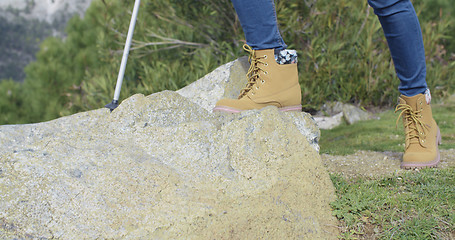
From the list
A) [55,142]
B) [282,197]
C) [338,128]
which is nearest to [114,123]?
[55,142]

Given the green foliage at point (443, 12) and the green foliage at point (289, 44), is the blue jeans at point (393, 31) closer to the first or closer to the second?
the green foliage at point (289, 44)

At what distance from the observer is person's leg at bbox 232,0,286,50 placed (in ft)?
6.49

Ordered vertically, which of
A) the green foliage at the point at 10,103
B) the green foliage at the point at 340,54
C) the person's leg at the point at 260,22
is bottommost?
the green foliage at the point at 10,103

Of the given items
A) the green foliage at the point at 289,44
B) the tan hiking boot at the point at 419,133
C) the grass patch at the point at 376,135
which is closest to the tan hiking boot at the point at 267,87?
the tan hiking boot at the point at 419,133

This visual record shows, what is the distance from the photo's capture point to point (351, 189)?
2.03 metres

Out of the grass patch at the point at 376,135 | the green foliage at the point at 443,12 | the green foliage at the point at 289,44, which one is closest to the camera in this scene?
the grass patch at the point at 376,135

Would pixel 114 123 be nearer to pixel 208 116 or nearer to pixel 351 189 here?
pixel 208 116

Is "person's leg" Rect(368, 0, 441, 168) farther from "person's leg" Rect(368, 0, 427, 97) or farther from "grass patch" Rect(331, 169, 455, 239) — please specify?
"grass patch" Rect(331, 169, 455, 239)

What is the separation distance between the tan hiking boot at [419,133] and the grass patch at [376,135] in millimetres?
541

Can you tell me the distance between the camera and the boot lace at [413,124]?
2387 mm

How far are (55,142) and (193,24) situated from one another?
13.2 feet

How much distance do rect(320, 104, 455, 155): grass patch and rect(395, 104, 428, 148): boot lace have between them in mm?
528

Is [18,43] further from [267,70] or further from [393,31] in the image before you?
[393,31]

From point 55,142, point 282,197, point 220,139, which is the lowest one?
point 282,197
